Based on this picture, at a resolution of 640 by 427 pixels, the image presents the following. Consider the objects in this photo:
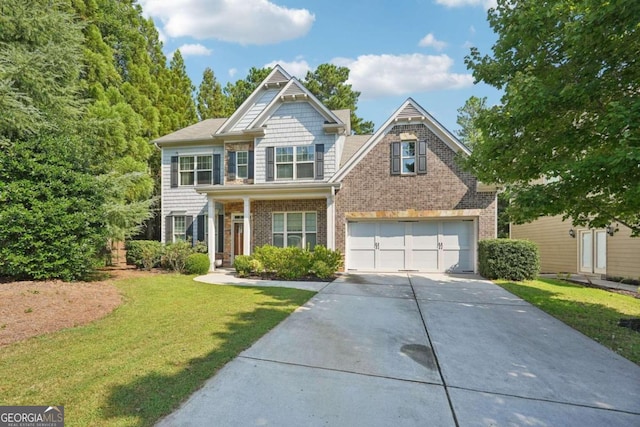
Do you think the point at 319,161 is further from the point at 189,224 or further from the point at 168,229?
the point at 168,229

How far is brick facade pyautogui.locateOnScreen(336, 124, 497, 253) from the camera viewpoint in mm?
12297

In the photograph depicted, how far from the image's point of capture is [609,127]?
4.85m

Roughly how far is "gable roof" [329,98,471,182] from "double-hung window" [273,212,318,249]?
215 centimetres

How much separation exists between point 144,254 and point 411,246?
11.3 metres

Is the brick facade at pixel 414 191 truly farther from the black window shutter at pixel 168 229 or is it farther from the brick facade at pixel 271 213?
the black window shutter at pixel 168 229

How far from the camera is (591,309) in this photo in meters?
7.29

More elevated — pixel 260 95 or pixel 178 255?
pixel 260 95

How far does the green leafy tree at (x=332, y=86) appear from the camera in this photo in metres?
29.6

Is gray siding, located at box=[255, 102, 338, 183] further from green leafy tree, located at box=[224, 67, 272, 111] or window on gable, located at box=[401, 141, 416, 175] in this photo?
green leafy tree, located at box=[224, 67, 272, 111]

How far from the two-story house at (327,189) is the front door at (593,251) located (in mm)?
5103

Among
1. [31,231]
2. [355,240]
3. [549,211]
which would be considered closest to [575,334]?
[549,211]

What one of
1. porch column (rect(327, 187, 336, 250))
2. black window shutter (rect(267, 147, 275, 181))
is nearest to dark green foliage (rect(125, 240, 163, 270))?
black window shutter (rect(267, 147, 275, 181))

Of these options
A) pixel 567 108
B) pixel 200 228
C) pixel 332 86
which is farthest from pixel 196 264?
pixel 332 86

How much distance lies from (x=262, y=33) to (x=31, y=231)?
1228 cm
